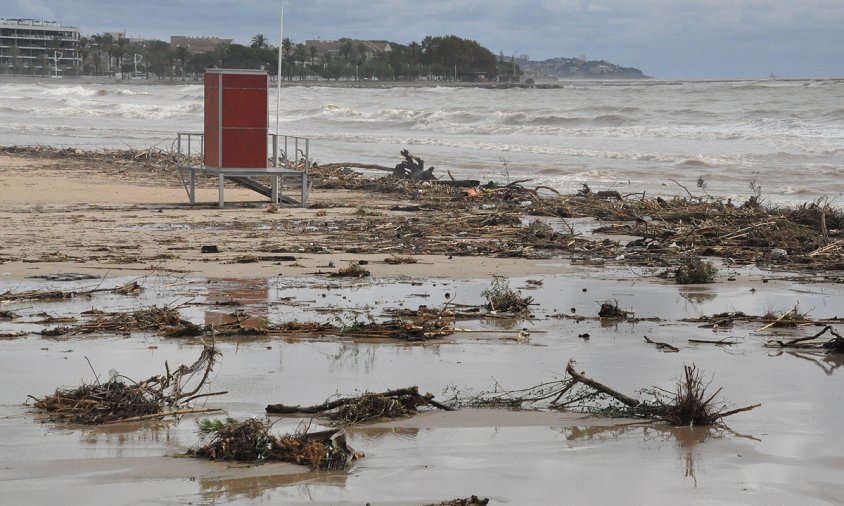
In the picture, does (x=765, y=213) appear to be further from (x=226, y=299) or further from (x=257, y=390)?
(x=257, y=390)

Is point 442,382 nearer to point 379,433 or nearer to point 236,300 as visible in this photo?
point 379,433

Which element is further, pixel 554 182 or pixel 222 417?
pixel 554 182

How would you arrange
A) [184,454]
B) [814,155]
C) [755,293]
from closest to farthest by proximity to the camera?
[184,454]
[755,293]
[814,155]

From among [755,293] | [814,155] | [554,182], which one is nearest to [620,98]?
[814,155]

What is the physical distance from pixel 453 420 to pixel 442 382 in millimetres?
906

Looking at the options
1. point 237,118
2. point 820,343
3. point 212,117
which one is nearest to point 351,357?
point 820,343

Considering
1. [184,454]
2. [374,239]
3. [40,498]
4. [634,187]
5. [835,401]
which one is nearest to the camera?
[40,498]

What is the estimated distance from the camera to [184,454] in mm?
5379

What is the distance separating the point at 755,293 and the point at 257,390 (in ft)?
19.6

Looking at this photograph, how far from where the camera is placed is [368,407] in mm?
6098

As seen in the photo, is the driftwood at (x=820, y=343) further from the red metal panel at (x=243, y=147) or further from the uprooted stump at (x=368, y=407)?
the red metal panel at (x=243, y=147)

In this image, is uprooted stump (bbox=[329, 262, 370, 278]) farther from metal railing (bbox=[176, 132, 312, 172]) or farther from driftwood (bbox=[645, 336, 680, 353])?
metal railing (bbox=[176, 132, 312, 172])

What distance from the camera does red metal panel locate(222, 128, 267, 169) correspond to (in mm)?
19375

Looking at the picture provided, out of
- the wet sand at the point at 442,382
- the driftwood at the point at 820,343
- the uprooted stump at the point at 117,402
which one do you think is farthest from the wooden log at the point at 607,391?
the driftwood at the point at 820,343
